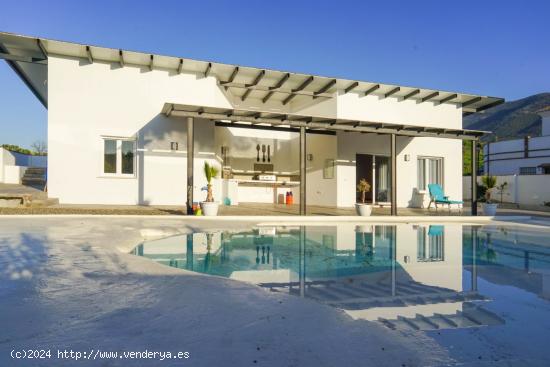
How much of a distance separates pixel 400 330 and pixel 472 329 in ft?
2.15

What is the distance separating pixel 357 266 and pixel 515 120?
8245 cm

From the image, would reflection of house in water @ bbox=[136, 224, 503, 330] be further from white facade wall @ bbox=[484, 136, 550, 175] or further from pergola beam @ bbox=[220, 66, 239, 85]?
white facade wall @ bbox=[484, 136, 550, 175]

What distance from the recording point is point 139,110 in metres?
13.1

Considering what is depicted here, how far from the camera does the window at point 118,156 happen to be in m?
13.0

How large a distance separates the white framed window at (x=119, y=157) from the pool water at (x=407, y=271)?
240 inches

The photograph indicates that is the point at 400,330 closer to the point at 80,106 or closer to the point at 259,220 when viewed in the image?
the point at 259,220

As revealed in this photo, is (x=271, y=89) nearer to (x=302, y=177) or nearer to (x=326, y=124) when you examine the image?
(x=326, y=124)

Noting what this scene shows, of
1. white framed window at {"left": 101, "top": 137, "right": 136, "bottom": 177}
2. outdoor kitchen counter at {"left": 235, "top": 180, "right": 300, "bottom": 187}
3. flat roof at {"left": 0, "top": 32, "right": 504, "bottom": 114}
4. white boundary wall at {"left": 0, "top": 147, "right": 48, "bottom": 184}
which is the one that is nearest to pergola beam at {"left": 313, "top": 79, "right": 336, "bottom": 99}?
flat roof at {"left": 0, "top": 32, "right": 504, "bottom": 114}

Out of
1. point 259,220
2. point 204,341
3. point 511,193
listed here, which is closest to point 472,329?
point 204,341

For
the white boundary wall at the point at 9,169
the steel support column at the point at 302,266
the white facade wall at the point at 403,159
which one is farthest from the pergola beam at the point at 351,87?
the white boundary wall at the point at 9,169

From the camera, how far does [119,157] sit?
1307 centimetres

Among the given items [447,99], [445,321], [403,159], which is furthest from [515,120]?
[445,321]

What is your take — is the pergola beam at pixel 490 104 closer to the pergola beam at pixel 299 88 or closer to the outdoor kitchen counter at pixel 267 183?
the pergola beam at pixel 299 88

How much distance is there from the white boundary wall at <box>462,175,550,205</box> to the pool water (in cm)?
1269
